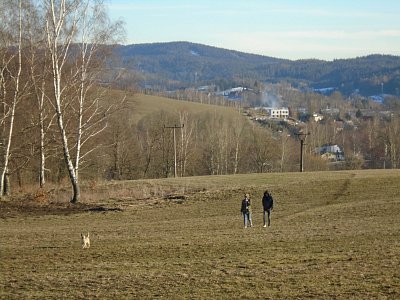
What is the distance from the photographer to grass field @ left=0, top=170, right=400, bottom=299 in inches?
532

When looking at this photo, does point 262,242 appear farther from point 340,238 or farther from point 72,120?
point 72,120

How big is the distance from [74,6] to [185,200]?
14.7 metres

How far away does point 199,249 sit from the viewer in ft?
64.0

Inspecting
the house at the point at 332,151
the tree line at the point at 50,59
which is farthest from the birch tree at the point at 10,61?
the house at the point at 332,151

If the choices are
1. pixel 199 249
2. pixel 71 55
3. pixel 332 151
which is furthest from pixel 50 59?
pixel 332 151

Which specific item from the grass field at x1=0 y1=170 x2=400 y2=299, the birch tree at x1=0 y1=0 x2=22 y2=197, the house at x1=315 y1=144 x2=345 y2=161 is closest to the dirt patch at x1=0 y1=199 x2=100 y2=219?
the grass field at x1=0 y1=170 x2=400 y2=299

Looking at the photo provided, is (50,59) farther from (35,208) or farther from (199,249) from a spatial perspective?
(199,249)

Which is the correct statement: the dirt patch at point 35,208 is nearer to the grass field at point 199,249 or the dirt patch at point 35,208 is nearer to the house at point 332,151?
the grass field at point 199,249

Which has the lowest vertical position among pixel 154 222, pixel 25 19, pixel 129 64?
pixel 154 222

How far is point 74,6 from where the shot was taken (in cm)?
3453

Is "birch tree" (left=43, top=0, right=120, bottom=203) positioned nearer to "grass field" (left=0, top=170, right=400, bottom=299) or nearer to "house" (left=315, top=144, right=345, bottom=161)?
"grass field" (left=0, top=170, right=400, bottom=299)

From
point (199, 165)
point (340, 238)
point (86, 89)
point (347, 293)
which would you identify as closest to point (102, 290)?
point (347, 293)

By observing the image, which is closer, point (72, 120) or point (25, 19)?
point (25, 19)

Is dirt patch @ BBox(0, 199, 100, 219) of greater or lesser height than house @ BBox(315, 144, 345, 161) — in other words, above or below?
below
